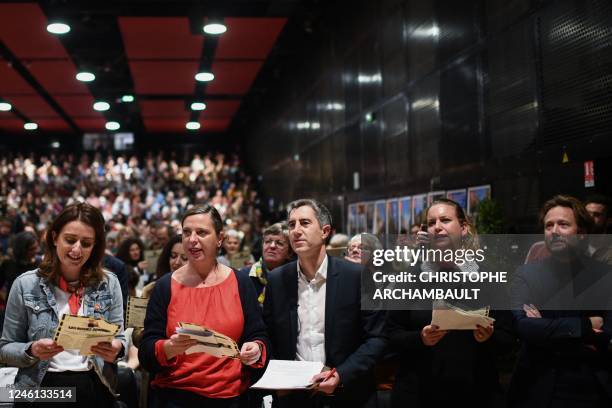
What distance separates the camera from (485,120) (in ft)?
22.9

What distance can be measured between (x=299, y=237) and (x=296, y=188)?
13079 mm

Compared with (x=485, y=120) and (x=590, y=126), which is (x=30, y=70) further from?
(x=590, y=126)

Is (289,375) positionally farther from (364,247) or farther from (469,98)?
(469,98)

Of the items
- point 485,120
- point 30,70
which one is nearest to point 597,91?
point 485,120

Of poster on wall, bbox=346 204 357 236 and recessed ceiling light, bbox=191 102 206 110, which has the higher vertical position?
recessed ceiling light, bbox=191 102 206 110

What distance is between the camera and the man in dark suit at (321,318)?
3393mm

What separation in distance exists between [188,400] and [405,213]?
6.07 m

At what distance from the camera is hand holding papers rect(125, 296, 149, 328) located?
14.7ft

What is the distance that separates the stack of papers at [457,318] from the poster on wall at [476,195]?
11.9ft

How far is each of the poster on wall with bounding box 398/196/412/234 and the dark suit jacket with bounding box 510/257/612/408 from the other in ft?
17.2

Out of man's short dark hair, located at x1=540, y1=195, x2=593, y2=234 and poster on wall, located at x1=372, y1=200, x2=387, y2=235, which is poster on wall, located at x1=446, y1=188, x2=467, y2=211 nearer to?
poster on wall, located at x1=372, y1=200, x2=387, y2=235

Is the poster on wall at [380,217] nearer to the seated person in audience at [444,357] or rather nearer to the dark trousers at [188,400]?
the seated person in audience at [444,357]

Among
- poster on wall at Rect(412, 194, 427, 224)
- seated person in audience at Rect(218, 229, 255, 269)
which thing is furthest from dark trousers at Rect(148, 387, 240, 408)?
poster on wall at Rect(412, 194, 427, 224)

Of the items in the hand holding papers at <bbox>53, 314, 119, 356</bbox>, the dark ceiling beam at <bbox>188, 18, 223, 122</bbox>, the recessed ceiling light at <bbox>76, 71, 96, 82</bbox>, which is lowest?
the hand holding papers at <bbox>53, 314, 119, 356</bbox>
